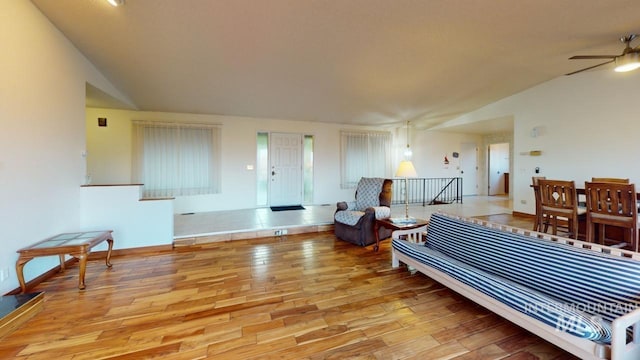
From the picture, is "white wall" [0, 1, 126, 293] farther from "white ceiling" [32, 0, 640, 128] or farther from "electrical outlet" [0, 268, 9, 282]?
"white ceiling" [32, 0, 640, 128]

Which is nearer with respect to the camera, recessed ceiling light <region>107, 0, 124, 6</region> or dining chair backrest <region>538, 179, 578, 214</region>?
recessed ceiling light <region>107, 0, 124, 6</region>

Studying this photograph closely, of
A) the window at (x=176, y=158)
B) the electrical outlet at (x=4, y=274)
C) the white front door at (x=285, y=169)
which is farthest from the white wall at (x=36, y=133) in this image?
the white front door at (x=285, y=169)

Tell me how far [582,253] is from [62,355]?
3.47 metres

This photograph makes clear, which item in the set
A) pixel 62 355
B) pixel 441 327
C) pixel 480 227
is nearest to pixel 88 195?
pixel 62 355

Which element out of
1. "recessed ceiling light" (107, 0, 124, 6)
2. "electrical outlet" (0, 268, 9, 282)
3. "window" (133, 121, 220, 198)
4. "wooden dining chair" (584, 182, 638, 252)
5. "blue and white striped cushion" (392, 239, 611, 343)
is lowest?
"electrical outlet" (0, 268, 9, 282)

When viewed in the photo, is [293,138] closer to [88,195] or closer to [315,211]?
[315,211]

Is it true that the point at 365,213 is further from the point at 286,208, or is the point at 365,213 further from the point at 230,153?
the point at 230,153

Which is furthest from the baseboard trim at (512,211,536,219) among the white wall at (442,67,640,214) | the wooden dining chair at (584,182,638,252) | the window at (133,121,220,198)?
the window at (133,121,220,198)

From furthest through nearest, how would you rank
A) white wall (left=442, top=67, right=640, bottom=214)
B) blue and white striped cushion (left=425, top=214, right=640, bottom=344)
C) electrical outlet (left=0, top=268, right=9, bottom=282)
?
white wall (left=442, top=67, right=640, bottom=214), electrical outlet (left=0, top=268, right=9, bottom=282), blue and white striped cushion (left=425, top=214, right=640, bottom=344)

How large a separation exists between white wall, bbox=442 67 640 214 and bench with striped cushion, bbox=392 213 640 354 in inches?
160

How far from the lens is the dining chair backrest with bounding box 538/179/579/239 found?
305 centimetres

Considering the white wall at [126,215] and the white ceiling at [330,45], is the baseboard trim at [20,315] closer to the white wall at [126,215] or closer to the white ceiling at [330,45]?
the white wall at [126,215]

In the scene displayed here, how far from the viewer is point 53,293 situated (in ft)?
7.90

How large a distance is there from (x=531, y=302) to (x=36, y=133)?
4604 millimetres
